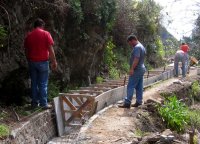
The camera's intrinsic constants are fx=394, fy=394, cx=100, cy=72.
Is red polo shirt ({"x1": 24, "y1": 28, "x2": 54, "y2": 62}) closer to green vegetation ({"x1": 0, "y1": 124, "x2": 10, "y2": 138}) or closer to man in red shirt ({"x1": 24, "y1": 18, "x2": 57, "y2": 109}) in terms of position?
man in red shirt ({"x1": 24, "y1": 18, "x2": 57, "y2": 109})

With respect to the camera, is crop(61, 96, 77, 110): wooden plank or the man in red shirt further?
crop(61, 96, 77, 110): wooden plank

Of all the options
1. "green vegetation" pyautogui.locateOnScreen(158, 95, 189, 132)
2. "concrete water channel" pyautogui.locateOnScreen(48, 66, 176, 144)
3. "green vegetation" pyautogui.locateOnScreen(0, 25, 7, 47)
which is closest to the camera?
"green vegetation" pyautogui.locateOnScreen(0, 25, 7, 47)

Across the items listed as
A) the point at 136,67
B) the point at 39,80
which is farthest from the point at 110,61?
the point at 39,80

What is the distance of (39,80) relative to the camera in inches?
357

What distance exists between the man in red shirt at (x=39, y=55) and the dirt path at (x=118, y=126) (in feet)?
4.54

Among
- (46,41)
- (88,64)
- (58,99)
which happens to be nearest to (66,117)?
(58,99)

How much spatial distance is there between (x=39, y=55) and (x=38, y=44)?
250 millimetres

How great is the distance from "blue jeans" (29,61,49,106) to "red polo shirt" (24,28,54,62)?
0.14 m

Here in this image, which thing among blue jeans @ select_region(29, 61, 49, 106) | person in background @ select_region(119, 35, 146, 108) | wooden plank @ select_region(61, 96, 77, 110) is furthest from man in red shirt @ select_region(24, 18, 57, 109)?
person in background @ select_region(119, 35, 146, 108)

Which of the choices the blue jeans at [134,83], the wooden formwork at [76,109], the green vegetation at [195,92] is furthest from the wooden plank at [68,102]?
the green vegetation at [195,92]

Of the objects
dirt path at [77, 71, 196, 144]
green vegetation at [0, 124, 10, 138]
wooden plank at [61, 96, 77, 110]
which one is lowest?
dirt path at [77, 71, 196, 144]

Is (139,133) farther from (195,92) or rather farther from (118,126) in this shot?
(195,92)

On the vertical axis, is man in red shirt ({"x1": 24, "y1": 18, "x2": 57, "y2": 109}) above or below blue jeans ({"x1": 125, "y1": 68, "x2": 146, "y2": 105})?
above

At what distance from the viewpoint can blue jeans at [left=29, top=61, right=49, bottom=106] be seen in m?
8.95
